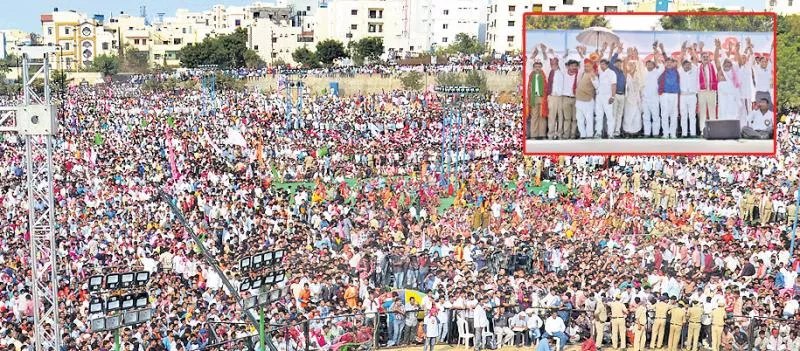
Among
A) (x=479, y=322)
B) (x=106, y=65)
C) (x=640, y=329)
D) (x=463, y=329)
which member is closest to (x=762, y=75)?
(x=640, y=329)

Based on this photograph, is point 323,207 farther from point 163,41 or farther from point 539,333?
point 163,41

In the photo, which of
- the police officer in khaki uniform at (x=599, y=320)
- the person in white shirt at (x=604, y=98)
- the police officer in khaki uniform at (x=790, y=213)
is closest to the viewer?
the police officer in khaki uniform at (x=599, y=320)

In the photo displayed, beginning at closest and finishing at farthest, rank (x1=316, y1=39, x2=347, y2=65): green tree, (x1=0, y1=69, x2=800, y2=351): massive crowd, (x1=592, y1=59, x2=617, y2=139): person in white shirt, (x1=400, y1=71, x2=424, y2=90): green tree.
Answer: (x1=0, y1=69, x2=800, y2=351): massive crowd
(x1=592, y1=59, x2=617, y2=139): person in white shirt
(x1=400, y1=71, x2=424, y2=90): green tree
(x1=316, y1=39, x2=347, y2=65): green tree

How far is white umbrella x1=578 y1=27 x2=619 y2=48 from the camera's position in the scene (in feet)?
73.1

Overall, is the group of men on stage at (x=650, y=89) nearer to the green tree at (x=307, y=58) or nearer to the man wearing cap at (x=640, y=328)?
the man wearing cap at (x=640, y=328)

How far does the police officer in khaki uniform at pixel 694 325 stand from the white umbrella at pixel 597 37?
26.2ft

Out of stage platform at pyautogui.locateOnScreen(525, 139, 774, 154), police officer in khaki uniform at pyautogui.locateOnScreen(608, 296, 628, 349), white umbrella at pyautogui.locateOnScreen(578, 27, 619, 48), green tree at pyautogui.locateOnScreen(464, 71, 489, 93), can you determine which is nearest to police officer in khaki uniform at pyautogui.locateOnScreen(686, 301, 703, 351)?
police officer in khaki uniform at pyautogui.locateOnScreen(608, 296, 628, 349)

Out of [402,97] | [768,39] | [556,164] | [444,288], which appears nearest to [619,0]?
[402,97]

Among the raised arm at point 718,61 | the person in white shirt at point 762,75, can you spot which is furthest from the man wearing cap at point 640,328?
the person in white shirt at point 762,75

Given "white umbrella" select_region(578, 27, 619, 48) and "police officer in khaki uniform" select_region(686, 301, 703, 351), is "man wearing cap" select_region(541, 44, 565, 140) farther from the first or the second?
"police officer in khaki uniform" select_region(686, 301, 703, 351)

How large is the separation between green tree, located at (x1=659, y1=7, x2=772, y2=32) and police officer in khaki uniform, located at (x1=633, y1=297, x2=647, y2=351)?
8511 millimetres

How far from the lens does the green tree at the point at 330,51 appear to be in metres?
82.1

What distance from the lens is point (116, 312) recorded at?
1278 cm

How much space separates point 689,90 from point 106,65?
72865 mm
